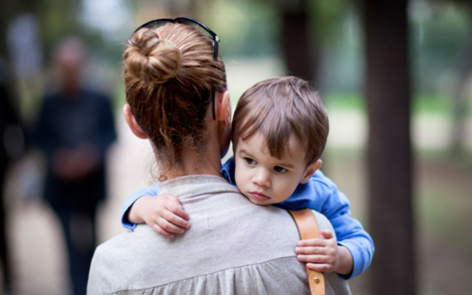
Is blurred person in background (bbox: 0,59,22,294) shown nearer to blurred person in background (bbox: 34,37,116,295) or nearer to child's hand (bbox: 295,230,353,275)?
blurred person in background (bbox: 34,37,116,295)

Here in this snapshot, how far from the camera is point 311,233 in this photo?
1.32 metres

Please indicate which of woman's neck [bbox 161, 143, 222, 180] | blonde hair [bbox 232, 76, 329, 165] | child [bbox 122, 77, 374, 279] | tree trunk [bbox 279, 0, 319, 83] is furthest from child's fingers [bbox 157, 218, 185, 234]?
tree trunk [bbox 279, 0, 319, 83]

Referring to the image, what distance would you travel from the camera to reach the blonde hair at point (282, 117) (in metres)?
1.30

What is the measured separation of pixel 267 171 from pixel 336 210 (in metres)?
0.33

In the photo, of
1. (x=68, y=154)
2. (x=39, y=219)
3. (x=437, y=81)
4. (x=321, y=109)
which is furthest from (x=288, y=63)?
(x=437, y=81)

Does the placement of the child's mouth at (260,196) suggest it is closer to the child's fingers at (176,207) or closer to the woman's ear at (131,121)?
the child's fingers at (176,207)

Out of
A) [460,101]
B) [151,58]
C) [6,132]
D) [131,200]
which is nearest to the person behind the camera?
[151,58]

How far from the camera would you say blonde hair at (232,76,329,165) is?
130cm

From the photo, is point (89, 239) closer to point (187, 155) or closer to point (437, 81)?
point (187, 155)

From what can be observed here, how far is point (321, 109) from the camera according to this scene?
4.53ft

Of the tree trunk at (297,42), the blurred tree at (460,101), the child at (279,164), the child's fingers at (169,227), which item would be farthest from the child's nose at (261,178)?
the blurred tree at (460,101)

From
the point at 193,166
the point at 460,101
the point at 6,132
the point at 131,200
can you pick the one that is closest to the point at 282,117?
the point at 193,166

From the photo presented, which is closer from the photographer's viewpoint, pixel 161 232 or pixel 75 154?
pixel 161 232

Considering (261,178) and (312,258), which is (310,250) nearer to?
(312,258)
